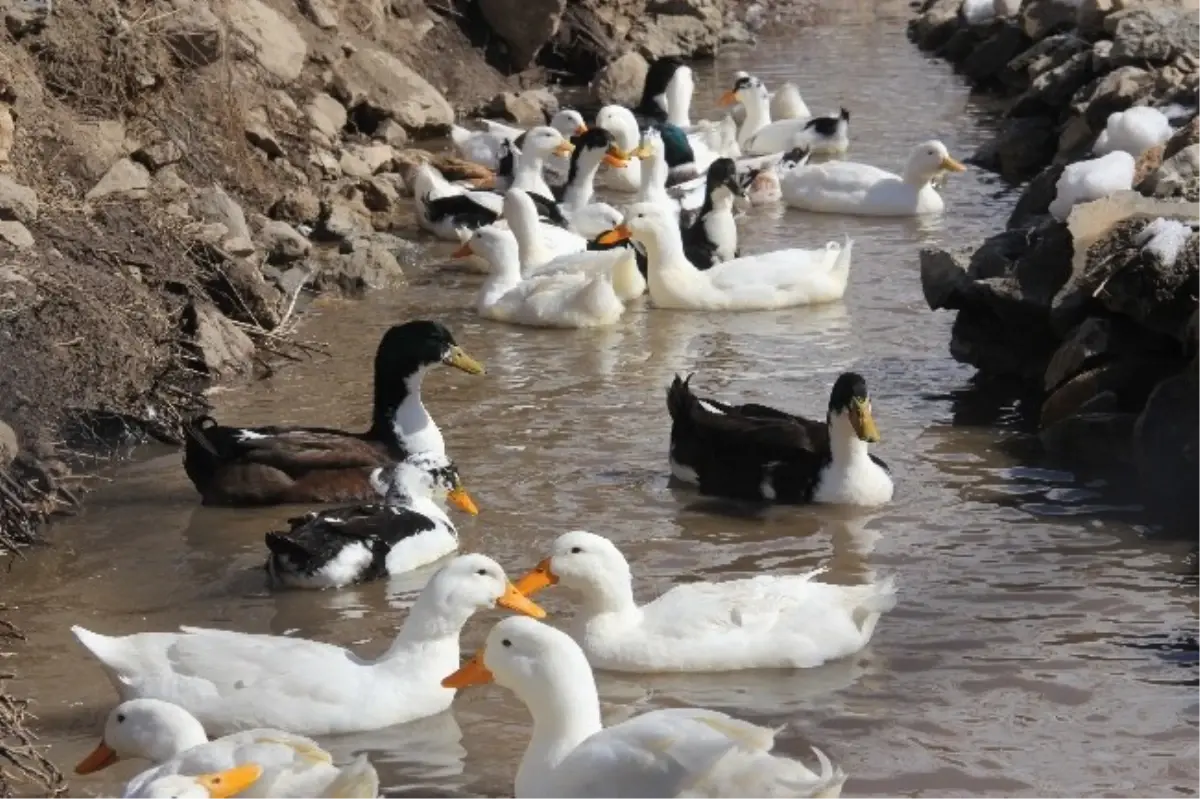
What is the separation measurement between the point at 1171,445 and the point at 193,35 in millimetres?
6752

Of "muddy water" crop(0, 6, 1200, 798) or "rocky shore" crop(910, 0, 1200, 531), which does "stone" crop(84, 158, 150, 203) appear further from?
"rocky shore" crop(910, 0, 1200, 531)

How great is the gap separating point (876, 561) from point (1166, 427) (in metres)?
1.54

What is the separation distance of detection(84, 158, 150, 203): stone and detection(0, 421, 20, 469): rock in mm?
2796

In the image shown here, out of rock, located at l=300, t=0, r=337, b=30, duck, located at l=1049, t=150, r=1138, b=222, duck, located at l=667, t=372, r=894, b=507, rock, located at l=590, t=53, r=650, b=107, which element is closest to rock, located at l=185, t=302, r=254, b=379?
duck, located at l=667, t=372, r=894, b=507

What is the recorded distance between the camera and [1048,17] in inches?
807

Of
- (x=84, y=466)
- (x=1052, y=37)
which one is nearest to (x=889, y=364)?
(x=84, y=466)

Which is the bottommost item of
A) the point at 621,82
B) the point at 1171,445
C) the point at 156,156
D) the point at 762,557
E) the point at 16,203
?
the point at 762,557

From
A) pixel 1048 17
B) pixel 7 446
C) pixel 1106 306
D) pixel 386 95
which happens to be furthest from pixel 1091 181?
pixel 1048 17

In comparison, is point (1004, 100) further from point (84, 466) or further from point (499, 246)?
point (84, 466)

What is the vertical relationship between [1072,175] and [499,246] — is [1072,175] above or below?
above

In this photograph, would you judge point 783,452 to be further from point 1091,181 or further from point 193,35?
point 193,35

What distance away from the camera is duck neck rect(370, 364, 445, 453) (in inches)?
374

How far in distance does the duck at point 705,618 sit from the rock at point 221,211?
516 cm

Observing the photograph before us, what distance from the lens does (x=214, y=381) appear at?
421 inches
